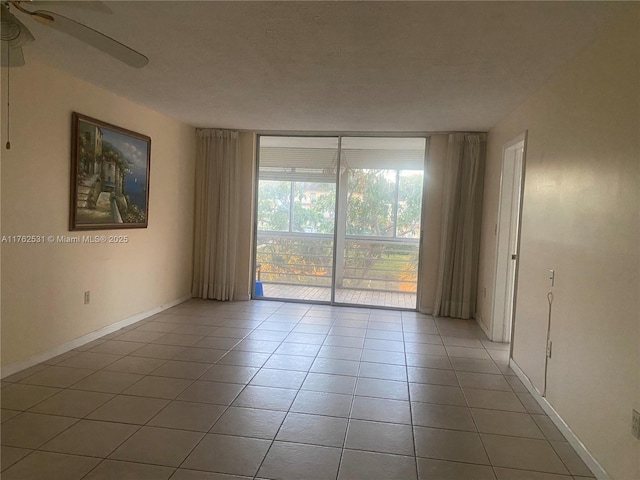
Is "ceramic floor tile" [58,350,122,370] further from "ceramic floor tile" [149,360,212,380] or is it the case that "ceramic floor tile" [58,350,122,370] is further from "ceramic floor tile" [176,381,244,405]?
"ceramic floor tile" [176,381,244,405]

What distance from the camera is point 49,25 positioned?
1933 millimetres

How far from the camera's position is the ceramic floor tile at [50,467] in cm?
204

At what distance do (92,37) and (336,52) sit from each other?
4.71 feet

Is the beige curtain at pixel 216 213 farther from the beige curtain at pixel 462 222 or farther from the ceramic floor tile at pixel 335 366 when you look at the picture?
the beige curtain at pixel 462 222

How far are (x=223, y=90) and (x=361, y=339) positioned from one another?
273 cm

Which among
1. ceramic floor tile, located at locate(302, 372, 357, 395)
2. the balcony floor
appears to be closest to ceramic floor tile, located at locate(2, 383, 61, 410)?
ceramic floor tile, located at locate(302, 372, 357, 395)

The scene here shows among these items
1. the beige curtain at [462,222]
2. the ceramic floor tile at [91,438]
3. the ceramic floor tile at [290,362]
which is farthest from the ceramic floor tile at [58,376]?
the beige curtain at [462,222]

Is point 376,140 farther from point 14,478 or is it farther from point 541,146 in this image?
point 14,478

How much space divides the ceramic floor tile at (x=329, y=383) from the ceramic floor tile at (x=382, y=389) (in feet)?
0.22

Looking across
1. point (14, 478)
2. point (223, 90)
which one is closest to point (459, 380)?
point (14, 478)

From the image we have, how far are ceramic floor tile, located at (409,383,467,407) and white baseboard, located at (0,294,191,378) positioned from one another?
2882 mm

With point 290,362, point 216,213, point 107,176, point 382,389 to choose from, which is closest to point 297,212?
point 216,213

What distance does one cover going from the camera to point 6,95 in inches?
119

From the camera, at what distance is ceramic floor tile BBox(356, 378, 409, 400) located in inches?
123
